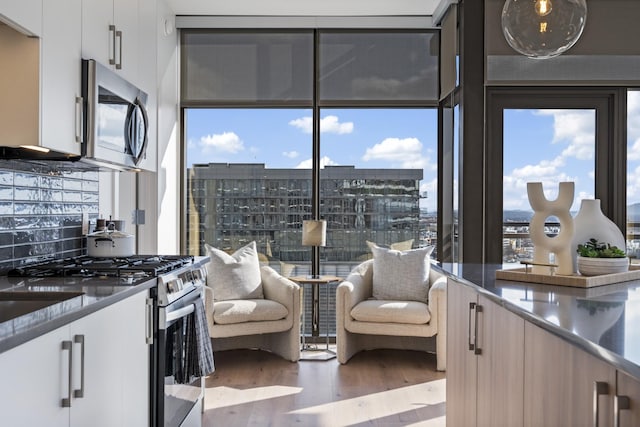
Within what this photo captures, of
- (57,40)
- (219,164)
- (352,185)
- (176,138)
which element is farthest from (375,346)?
(57,40)

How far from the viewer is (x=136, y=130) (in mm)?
3334

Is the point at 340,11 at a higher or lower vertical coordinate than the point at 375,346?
higher

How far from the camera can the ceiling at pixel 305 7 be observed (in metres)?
5.11

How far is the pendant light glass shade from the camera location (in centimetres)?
236

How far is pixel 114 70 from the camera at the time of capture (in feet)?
10.1

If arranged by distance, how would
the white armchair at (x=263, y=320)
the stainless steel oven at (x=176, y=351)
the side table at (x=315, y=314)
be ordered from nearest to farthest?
the stainless steel oven at (x=176, y=351) → the white armchair at (x=263, y=320) → the side table at (x=315, y=314)

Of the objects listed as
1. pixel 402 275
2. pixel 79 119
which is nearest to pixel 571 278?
pixel 79 119

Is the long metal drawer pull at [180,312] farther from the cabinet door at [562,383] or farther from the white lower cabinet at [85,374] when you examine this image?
the cabinet door at [562,383]

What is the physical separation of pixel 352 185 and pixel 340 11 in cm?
147

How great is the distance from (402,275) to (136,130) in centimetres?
251

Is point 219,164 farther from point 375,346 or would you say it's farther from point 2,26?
point 2,26

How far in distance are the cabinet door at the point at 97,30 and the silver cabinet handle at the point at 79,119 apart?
8.2 inches

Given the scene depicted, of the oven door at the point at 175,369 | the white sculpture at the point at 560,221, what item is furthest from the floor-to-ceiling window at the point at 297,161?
the white sculpture at the point at 560,221

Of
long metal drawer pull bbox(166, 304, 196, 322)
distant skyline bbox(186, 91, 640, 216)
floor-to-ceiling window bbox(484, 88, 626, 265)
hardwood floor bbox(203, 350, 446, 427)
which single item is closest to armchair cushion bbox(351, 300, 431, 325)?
hardwood floor bbox(203, 350, 446, 427)
